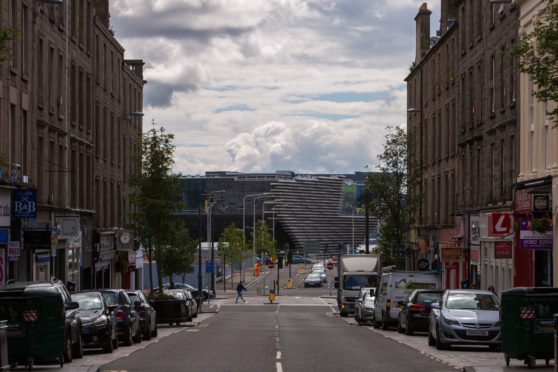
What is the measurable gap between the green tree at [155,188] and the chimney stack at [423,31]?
935 inches

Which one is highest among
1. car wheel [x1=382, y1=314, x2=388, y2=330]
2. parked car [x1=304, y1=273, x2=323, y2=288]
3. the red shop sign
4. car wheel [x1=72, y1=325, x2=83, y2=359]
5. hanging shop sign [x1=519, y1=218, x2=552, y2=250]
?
hanging shop sign [x1=519, y1=218, x2=552, y2=250]

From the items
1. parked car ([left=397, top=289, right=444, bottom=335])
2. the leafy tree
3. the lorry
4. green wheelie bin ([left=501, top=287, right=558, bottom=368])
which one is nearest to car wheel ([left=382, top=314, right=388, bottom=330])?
parked car ([left=397, top=289, right=444, bottom=335])

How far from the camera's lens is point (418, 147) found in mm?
68062

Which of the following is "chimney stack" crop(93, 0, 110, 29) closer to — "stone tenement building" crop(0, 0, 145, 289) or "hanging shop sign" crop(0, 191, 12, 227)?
"stone tenement building" crop(0, 0, 145, 289)

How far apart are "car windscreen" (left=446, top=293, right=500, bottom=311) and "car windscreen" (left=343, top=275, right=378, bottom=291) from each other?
27.9m

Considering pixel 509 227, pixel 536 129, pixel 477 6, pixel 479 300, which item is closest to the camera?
pixel 479 300

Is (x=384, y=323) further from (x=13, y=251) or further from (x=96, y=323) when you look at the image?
(x=96, y=323)

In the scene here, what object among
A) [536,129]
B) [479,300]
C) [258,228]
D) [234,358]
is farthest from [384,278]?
[258,228]

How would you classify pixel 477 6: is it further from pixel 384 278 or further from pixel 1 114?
Answer: pixel 1 114

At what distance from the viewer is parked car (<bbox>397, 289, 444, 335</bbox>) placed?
105 feet

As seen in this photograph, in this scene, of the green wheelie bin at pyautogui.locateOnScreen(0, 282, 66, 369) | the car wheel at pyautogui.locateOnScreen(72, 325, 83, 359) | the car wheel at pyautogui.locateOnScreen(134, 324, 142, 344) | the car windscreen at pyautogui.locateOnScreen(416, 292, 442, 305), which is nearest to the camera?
the green wheelie bin at pyautogui.locateOnScreen(0, 282, 66, 369)

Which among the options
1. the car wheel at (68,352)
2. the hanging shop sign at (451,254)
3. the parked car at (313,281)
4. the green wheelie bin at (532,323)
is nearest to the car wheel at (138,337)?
the car wheel at (68,352)

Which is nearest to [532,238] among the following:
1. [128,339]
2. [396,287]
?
[396,287]

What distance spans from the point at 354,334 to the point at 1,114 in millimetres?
14259
